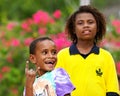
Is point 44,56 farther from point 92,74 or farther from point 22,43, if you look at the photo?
point 22,43


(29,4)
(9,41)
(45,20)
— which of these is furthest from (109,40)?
(29,4)

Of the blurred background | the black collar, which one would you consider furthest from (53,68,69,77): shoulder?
the blurred background

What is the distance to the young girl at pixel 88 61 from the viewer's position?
20.1 ft

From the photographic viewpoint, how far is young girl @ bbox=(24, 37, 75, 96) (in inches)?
219

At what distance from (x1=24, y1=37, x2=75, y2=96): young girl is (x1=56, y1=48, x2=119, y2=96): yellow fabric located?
52cm

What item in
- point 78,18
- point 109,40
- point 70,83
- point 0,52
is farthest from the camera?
point 0,52

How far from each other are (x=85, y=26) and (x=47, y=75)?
0.82 m

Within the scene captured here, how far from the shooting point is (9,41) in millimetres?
12023

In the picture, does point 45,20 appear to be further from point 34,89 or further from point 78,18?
point 34,89

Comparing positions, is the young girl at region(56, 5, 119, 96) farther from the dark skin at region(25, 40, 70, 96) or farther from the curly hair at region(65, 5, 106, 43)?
the dark skin at region(25, 40, 70, 96)

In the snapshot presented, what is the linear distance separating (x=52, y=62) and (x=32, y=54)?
0.27 m

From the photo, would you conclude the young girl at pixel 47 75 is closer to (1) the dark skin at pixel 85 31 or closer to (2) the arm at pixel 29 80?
(2) the arm at pixel 29 80

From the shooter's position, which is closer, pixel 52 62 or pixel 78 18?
pixel 52 62

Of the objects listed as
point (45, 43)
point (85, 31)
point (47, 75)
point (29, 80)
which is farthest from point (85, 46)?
point (29, 80)
